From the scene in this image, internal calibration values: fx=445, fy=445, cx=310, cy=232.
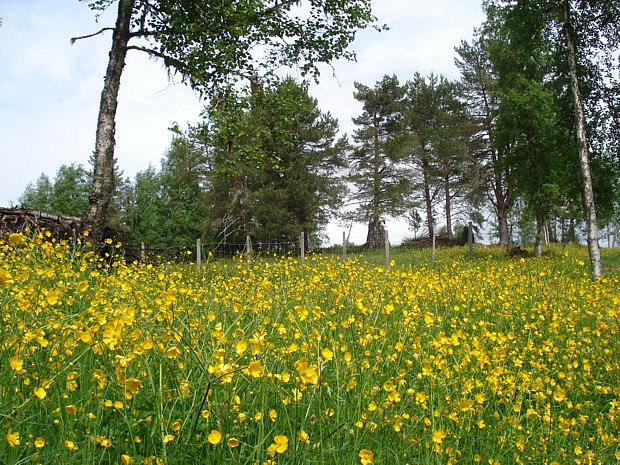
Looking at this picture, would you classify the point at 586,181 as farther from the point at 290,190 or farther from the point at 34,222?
the point at 290,190

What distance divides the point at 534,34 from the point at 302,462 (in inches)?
603

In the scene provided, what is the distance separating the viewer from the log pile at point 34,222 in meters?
9.69

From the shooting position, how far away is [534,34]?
13.6 metres

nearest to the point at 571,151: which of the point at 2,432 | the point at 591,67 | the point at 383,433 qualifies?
the point at 591,67

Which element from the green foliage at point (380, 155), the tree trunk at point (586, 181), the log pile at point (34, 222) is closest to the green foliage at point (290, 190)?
the green foliage at point (380, 155)

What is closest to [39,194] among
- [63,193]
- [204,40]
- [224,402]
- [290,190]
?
[63,193]

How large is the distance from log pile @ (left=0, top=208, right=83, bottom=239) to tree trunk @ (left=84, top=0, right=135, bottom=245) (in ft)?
1.30

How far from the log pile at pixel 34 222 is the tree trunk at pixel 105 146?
40 centimetres

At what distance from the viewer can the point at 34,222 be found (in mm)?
10031

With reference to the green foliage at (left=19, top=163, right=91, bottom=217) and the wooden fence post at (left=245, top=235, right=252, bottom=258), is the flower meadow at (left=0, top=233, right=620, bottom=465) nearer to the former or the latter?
the wooden fence post at (left=245, top=235, right=252, bottom=258)

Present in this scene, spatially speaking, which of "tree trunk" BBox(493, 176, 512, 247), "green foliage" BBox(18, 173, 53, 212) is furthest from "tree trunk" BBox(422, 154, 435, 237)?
"green foliage" BBox(18, 173, 53, 212)

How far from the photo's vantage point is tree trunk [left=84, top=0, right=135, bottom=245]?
31.2 feet

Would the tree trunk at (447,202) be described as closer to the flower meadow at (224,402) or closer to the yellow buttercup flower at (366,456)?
the flower meadow at (224,402)

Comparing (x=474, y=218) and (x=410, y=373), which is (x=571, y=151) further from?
(x=474, y=218)
